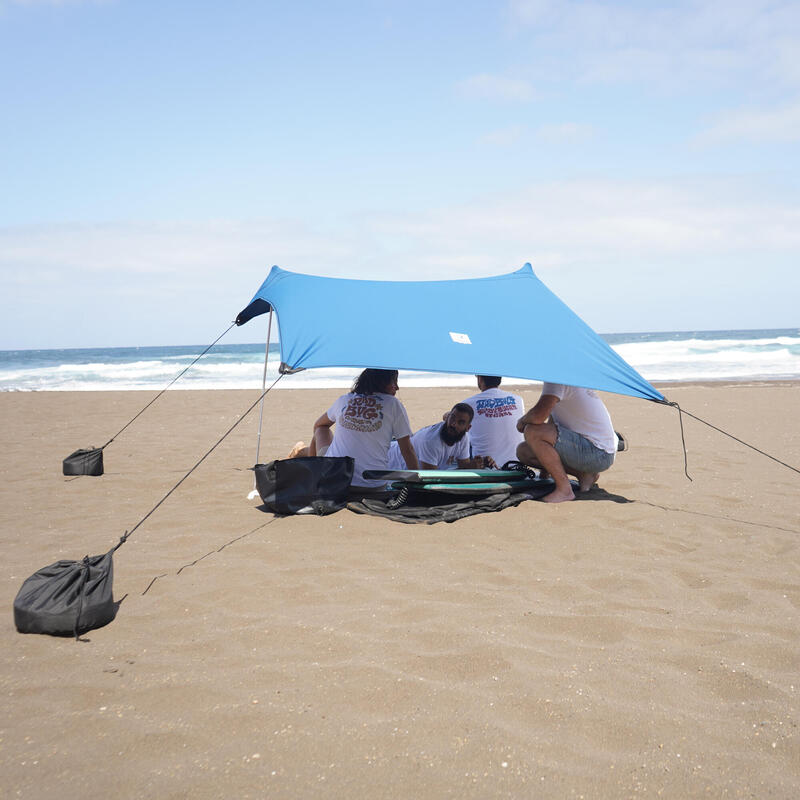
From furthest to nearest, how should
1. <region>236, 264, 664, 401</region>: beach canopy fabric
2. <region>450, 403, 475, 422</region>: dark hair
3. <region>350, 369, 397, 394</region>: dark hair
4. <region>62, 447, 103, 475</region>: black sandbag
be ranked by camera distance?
<region>62, 447, 103, 475</region>: black sandbag, <region>450, 403, 475, 422</region>: dark hair, <region>350, 369, 397, 394</region>: dark hair, <region>236, 264, 664, 401</region>: beach canopy fabric

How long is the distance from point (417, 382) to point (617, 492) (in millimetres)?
Result: 13472

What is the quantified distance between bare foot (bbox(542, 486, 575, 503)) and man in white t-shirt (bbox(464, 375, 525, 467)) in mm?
541

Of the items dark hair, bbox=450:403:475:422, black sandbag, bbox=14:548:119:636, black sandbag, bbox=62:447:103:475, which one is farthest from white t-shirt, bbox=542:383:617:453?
black sandbag, bbox=62:447:103:475

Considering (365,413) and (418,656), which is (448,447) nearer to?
(365,413)

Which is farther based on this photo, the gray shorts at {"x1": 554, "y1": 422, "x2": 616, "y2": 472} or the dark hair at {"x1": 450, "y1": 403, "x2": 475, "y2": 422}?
the dark hair at {"x1": 450, "y1": 403, "x2": 475, "y2": 422}

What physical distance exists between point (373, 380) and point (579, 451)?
1.39 meters

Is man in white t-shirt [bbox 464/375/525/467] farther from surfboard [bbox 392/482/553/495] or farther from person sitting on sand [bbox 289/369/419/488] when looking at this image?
person sitting on sand [bbox 289/369/419/488]

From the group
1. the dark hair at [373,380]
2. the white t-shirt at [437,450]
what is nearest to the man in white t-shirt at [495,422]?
the white t-shirt at [437,450]

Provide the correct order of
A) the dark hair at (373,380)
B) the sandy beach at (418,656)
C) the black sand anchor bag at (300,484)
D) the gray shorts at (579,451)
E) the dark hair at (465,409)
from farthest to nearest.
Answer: the dark hair at (465,409) → the gray shorts at (579,451) → the dark hair at (373,380) → the black sand anchor bag at (300,484) → the sandy beach at (418,656)

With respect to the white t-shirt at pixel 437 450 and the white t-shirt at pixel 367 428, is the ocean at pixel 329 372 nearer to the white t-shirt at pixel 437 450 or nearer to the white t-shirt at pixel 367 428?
the white t-shirt at pixel 437 450

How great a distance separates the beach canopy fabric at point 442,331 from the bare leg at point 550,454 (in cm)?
50

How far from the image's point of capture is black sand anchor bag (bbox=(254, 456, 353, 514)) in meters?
4.11

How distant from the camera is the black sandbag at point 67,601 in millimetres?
2539

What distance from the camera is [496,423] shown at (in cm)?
480
